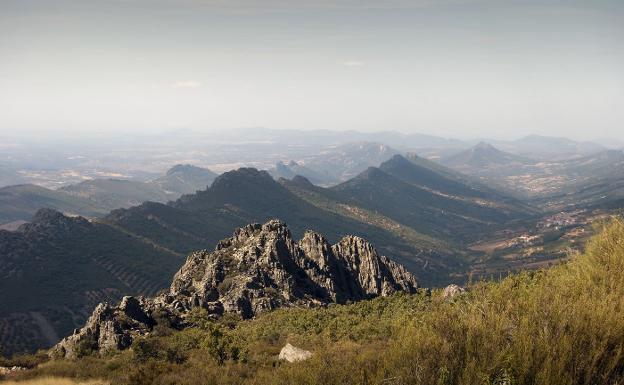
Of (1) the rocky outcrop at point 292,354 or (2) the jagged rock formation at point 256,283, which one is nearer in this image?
(1) the rocky outcrop at point 292,354

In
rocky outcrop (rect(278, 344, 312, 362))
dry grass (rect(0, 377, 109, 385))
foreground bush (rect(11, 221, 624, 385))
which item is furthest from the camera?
rocky outcrop (rect(278, 344, 312, 362))

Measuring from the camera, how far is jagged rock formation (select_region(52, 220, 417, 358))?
6606cm

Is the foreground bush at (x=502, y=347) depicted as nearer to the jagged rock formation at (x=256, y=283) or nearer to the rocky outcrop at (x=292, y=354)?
the rocky outcrop at (x=292, y=354)

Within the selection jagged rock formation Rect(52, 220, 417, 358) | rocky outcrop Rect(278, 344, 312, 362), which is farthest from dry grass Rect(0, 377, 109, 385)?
jagged rock formation Rect(52, 220, 417, 358)

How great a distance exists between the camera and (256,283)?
3497 inches

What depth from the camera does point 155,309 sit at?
75375mm

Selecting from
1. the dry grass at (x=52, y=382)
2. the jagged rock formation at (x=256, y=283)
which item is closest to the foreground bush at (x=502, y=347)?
the dry grass at (x=52, y=382)

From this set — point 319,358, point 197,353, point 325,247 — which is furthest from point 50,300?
point 319,358

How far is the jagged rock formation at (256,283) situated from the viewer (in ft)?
217

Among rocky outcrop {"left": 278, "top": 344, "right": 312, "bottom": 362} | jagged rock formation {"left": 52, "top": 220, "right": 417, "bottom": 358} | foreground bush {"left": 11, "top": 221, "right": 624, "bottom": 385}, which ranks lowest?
jagged rock formation {"left": 52, "top": 220, "right": 417, "bottom": 358}

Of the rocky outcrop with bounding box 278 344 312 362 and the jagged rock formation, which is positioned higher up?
the rocky outcrop with bounding box 278 344 312 362

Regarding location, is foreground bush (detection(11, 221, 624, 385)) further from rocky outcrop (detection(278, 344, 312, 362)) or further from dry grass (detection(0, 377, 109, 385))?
rocky outcrop (detection(278, 344, 312, 362))

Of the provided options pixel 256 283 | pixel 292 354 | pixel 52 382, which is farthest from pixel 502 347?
pixel 256 283

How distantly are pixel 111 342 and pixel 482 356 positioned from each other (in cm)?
5498
